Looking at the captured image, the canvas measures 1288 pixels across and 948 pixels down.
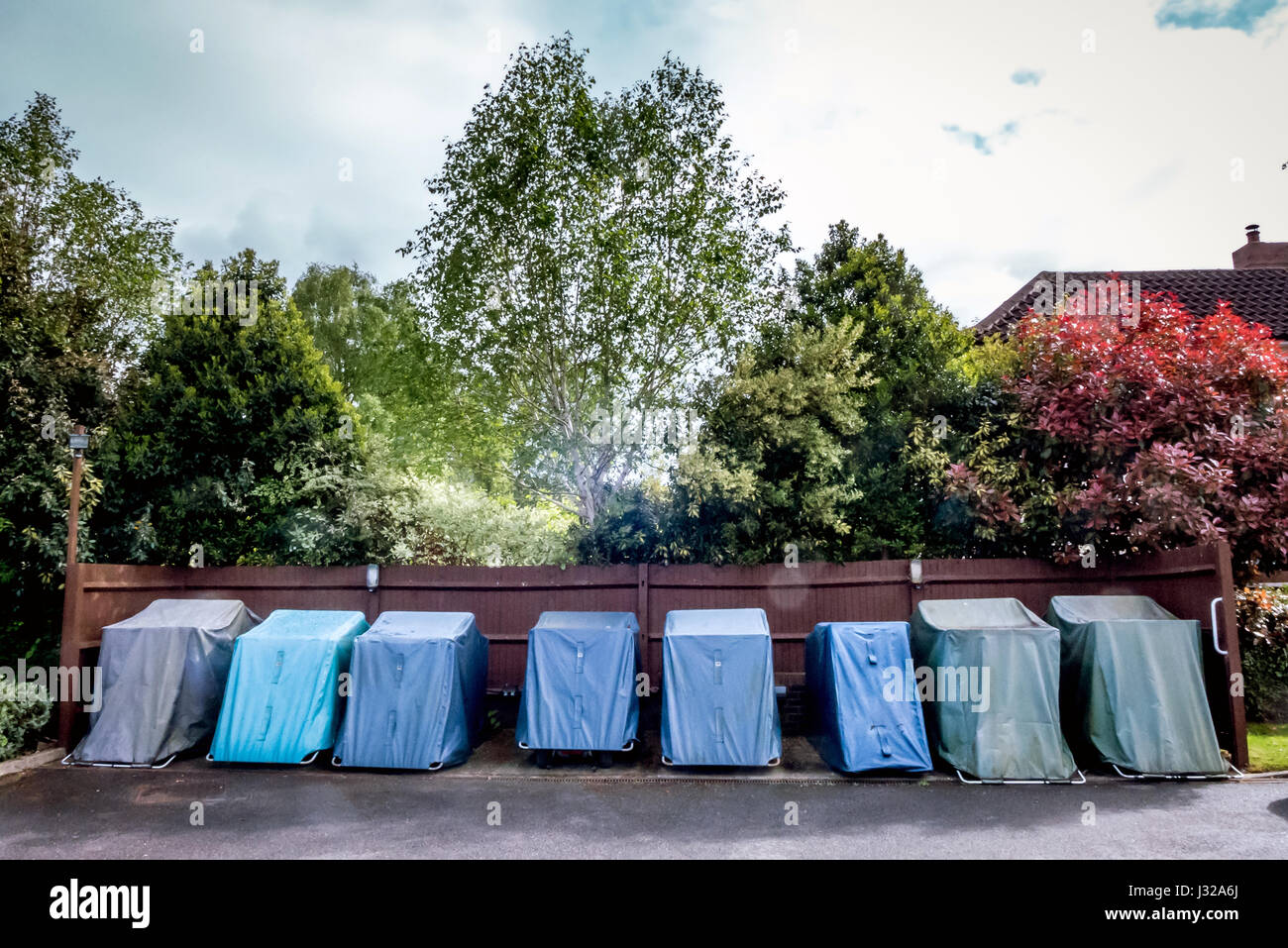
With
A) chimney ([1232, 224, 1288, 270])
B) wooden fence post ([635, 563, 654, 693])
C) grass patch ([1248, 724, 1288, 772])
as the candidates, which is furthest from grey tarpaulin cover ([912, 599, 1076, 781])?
chimney ([1232, 224, 1288, 270])

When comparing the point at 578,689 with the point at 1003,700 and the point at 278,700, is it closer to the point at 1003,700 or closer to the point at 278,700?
the point at 278,700

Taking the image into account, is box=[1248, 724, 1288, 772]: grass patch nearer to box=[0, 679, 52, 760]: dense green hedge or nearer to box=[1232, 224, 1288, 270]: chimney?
box=[0, 679, 52, 760]: dense green hedge

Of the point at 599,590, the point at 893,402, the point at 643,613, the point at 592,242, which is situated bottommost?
the point at 643,613

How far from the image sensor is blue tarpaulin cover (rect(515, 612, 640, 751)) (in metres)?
7.87

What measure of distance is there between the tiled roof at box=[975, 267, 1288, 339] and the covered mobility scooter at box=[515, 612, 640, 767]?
12516mm

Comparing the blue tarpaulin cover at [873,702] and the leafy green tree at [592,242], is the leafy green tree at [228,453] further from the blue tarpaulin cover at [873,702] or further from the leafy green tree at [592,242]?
the blue tarpaulin cover at [873,702]

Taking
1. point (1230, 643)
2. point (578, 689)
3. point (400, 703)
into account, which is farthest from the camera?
point (578, 689)

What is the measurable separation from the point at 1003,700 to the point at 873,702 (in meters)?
1.18

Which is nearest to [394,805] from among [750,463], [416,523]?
[416,523]

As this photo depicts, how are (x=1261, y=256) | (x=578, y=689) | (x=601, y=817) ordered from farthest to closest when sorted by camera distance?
(x=1261, y=256) → (x=578, y=689) → (x=601, y=817)

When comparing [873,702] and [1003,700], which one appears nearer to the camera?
[1003,700]

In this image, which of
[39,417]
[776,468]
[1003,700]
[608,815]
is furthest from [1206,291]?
[39,417]

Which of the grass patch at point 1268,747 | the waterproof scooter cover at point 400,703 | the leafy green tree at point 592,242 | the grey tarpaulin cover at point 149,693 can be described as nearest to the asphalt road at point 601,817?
the waterproof scooter cover at point 400,703

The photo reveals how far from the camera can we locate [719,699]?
764 cm
